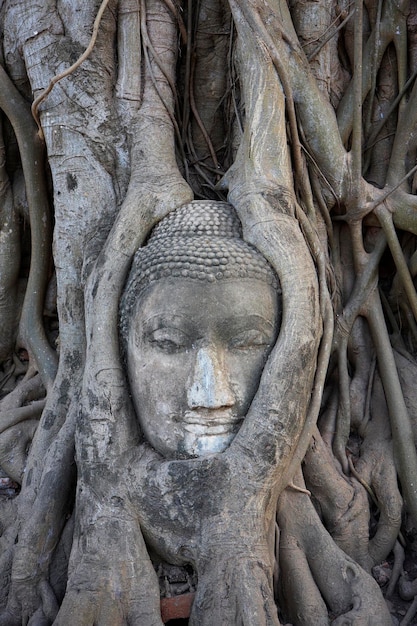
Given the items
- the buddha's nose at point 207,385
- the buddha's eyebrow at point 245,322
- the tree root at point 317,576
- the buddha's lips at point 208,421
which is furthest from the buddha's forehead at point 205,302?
the tree root at point 317,576

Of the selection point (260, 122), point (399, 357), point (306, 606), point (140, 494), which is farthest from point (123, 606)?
point (260, 122)

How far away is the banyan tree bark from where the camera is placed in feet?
7.55

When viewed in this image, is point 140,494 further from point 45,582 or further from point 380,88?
point 380,88

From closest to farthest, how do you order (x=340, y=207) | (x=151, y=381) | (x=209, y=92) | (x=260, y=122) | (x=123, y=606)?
(x=123, y=606), (x=151, y=381), (x=260, y=122), (x=340, y=207), (x=209, y=92)

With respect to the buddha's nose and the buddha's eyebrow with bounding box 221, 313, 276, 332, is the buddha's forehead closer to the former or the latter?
the buddha's eyebrow with bounding box 221, 313, 276, 332

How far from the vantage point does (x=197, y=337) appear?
2.38m

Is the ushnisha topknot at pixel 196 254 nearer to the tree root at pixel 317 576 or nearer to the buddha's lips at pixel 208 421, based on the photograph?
the buddha's lips at pixel 208 421

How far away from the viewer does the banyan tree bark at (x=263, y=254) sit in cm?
230

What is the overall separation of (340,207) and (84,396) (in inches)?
57.3

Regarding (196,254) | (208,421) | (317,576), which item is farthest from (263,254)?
(317,576)

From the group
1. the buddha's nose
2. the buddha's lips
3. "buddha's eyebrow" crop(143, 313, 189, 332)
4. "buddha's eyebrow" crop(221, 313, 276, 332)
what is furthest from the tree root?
"buddha's eyebrow" crop(143, 313, 189, 332)

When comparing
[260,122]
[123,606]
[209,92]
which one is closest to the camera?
[123,606]

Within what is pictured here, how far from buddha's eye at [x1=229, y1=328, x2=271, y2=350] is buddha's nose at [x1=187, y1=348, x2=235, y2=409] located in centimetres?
11

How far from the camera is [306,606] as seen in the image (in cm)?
233
